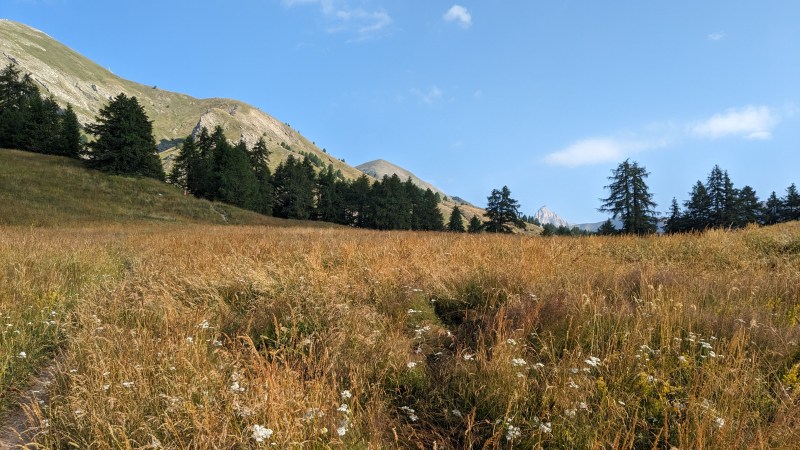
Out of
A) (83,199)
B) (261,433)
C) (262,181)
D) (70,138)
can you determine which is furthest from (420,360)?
(70,138)

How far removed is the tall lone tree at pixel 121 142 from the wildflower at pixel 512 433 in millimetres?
53821

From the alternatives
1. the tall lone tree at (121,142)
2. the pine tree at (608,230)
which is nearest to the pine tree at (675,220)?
the pine tree at (608,230)

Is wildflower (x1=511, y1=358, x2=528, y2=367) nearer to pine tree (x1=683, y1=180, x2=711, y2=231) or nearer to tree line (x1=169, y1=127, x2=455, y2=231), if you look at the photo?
tree line (x1=169, y1=127, x2=455, y2=231)

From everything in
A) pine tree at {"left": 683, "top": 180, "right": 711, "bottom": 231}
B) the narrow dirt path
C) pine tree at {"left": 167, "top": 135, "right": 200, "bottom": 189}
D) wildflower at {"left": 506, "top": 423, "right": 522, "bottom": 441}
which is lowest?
the narrow dirt path

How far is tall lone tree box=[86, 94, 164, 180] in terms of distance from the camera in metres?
42.8

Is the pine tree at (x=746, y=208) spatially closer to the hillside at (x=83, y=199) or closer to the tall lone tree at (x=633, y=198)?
the tall lone tree at (x=633, y=198)

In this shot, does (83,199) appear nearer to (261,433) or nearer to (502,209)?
A: (261,433)

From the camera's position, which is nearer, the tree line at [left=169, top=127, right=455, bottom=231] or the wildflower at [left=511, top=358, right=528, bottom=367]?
the wildflower at [left=511, top=358, right=528, bottom=367]

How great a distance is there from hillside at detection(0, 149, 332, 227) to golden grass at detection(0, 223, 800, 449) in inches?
1199

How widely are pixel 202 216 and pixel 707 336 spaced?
4358cm

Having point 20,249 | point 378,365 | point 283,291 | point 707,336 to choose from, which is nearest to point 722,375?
point 707,336

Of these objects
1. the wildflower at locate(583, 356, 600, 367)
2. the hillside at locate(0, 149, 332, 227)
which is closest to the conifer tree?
the wildflower at locate(583, 356, 600, 367)

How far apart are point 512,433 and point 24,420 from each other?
392 cm

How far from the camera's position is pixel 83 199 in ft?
112
